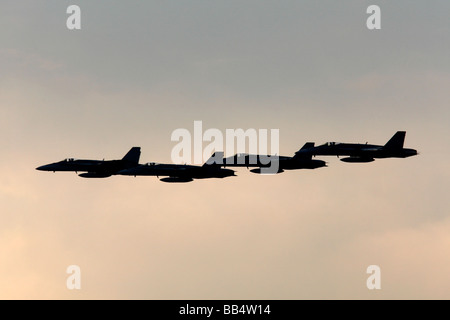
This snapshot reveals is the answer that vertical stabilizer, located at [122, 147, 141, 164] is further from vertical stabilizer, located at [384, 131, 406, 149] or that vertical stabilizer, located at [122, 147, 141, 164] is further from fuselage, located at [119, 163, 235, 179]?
vertical stabilizer, located at [384, 131, 406, 149]

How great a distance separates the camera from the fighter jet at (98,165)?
143125 millimetres

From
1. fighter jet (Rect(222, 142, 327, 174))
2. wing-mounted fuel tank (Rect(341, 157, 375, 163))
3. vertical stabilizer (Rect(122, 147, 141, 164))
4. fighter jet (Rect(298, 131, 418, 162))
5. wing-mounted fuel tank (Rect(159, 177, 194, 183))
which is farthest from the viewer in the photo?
vertical stabilizer (Rect(122, 147, 141, 164))

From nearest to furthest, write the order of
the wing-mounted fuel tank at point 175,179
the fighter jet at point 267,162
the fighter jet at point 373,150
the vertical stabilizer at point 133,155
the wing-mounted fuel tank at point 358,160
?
the fighter jet at point 373,150 → the wing-mounted fuel tank at point 358,160 → the fighter jet at point 267,162 → the wing-mounted fuel tank at point 175,179 → the vertical stabilizer at point 133,155

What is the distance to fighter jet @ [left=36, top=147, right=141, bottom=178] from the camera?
143125 mm

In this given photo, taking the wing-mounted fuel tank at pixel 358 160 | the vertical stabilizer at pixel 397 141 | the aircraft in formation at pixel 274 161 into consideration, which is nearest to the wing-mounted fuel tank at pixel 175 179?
the aircraft in formation at pixel 274 161

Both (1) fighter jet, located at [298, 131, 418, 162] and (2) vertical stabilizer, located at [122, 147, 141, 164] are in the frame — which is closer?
(1) fighter jet, located at [298, 131, 418, 162]

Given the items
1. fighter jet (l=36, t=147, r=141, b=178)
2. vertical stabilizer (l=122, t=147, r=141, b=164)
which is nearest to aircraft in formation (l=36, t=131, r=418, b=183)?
fighter jet (l=36, t=147, r=141, b=178)

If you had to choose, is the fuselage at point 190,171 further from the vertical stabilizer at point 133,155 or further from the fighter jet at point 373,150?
the fighter jet at point 373,150

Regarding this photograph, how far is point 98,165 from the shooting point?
14338cm

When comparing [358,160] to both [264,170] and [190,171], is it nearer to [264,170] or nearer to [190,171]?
[264,170]
